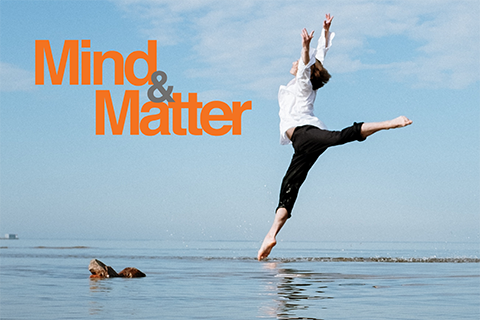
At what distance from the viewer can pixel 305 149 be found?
7.30 m

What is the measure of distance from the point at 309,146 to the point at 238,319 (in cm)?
1303

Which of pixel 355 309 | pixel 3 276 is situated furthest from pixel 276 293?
pixel 3 276

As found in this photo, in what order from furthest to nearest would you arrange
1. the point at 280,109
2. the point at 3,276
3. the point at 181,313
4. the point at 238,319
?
the point at 3,276 < the point at 181,313 < the point at 238,319 < the point at 280,109

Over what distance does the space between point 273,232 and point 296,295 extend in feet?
62.7

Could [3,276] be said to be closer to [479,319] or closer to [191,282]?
[191,282]

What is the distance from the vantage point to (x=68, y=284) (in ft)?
107

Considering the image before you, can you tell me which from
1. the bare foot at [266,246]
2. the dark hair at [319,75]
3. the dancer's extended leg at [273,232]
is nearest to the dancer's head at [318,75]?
the dark hair at [319,75]

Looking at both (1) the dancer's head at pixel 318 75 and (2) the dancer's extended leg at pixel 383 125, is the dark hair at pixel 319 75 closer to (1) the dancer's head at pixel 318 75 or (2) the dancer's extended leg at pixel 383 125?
(1) the dancer's head at pixel 318 75

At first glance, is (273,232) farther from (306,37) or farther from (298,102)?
(306,37)

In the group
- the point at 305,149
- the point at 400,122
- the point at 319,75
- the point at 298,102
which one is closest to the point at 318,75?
the point at 319,75

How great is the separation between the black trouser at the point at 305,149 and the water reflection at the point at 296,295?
12021 millimetres

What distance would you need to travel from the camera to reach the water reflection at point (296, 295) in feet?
66.7

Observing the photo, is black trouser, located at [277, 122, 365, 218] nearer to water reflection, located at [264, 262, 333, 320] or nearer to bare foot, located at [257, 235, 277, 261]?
bare foot, located at [257, 235, 277, 261]

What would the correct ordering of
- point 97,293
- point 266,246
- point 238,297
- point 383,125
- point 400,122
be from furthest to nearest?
1. point 97,293
2. point 238,297
3. point 266,246
4. point 383,125
5. point 400,122
